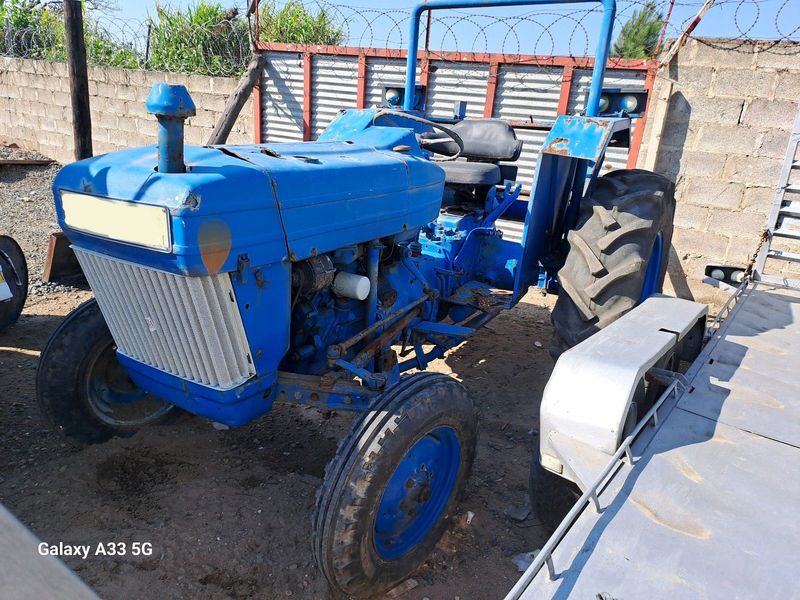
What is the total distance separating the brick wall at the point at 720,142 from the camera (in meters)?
4.86

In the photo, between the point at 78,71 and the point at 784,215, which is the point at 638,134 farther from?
the point at 78,71

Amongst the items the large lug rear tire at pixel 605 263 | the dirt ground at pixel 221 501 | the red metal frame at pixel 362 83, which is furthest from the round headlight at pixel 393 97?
the red metal frame at pixel 362 83

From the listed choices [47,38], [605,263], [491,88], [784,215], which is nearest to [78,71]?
[491,88]

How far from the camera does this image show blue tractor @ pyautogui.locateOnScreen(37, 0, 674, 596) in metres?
1.89

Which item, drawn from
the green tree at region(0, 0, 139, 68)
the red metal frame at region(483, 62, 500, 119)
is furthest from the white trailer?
the green tree at region(0, 0, 139, 68)

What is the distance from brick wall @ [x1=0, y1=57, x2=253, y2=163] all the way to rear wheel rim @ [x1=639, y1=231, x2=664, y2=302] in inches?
252

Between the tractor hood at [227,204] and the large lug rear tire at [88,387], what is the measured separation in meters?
0.65

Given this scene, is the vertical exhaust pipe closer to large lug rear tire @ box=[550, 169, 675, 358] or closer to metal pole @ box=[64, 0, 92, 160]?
large lug rear tire @ box=[550, 169, 675, 358]

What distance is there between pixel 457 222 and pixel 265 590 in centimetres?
224

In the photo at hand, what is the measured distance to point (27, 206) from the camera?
7898 millimetres

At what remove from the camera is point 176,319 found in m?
2.04

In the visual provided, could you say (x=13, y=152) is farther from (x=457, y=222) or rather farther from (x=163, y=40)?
(x=457, y=222)

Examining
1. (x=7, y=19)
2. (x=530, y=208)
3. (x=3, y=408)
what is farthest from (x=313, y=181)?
(x=7, y=19)

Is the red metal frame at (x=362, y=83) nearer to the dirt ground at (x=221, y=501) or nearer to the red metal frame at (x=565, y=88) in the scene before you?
the red metal frame at (x=565, y=88)
